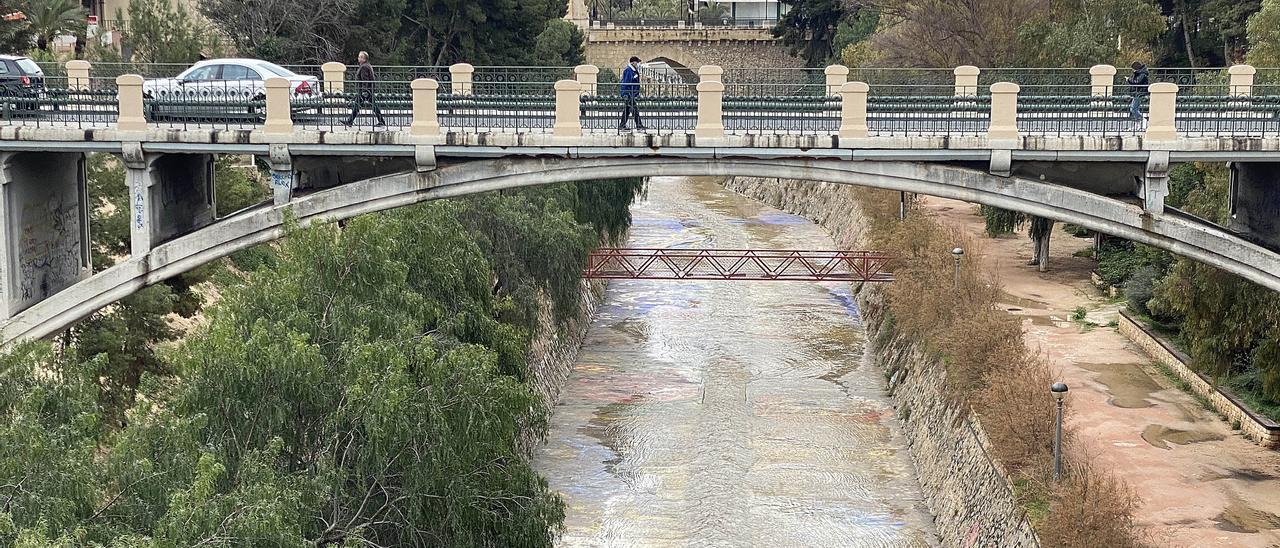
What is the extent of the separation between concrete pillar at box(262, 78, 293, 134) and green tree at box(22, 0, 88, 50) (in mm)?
20966

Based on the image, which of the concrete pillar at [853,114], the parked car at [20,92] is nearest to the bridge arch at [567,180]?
the concrete pillar at [853,114]

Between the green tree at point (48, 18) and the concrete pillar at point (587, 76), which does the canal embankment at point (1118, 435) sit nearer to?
the concrete pillar at point (587, 76)

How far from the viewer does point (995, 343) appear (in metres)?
29.6

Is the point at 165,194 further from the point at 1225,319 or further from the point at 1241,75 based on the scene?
the point at 1225,319

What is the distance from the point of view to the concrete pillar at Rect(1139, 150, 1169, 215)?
77.5 feet

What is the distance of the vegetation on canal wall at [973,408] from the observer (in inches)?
891

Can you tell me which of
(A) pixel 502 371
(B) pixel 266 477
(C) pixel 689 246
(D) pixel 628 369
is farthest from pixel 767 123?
(C) pixel 689 246

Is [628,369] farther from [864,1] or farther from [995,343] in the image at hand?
[864,1]

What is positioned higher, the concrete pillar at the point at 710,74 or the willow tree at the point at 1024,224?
the concrete pillar at the point at 710,74

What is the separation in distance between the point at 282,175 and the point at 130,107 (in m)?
2.44

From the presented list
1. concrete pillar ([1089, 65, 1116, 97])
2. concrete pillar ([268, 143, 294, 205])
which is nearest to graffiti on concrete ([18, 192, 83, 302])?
concrete pillar ([268, 143, 294, 205])

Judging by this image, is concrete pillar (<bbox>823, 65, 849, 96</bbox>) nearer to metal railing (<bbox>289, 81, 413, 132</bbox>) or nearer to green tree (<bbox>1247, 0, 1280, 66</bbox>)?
metal railing (<bbox>289, 81, 413, 132</bbox>)

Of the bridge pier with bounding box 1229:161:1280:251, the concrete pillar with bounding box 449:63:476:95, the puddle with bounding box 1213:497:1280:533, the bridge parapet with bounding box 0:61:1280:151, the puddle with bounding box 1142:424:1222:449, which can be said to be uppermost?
the concrete pillar with bounding box 449:63:476:95

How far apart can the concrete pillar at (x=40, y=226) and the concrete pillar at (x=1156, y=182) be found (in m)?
16.8
